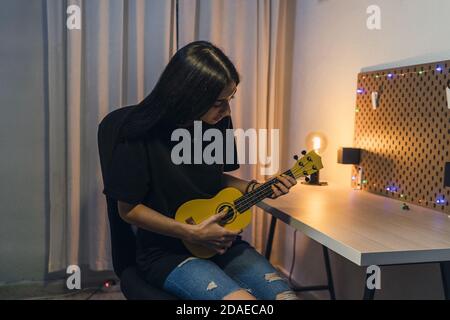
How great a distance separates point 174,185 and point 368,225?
57 cm

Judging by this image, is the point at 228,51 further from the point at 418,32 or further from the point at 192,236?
the point at 192,236

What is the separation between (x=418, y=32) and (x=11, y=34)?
1.88 metres

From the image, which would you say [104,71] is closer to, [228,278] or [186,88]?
[186,88]

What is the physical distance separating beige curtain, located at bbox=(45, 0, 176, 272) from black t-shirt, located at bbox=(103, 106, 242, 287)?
3.22 ft

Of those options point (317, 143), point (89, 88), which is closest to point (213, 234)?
point (317, 143)

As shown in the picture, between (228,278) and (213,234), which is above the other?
(213,234)

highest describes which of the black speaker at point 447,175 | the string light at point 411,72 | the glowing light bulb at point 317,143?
the string light at point 411,72

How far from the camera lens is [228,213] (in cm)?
128

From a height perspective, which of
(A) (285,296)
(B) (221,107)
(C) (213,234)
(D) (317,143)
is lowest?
(A) (285,296)

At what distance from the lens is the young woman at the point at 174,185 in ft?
3.81

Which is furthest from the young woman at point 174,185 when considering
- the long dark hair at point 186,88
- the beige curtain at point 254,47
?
the beige curtain at point 254,47

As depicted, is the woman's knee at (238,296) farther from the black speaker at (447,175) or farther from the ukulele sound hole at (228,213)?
the black speaker at (447,175)

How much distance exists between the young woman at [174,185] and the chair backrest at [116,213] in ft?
0.12

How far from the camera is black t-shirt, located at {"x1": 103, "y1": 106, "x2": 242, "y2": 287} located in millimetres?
1162
